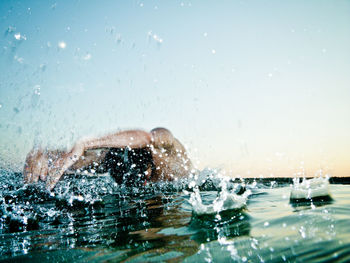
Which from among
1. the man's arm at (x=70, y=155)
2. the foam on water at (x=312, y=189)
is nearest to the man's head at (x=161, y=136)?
the man's arm at (x=70, y=155)

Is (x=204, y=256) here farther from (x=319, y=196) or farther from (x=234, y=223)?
(x=319, y=196)

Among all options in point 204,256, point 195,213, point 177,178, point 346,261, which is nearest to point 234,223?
point 195,213

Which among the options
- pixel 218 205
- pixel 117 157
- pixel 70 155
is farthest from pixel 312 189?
pixel 117 157

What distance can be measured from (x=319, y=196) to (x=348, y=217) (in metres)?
1.40

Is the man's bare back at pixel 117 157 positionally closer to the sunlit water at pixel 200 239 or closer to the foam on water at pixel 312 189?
the sunlit water at pixel 200 239

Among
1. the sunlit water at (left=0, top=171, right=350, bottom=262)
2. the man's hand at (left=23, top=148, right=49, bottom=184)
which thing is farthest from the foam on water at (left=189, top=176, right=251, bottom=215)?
the man's hand at (left=23, top=148, right=49, bottom=184)

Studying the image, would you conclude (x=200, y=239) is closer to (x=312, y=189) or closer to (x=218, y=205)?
(x=218, y=205)

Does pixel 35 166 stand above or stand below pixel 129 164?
above

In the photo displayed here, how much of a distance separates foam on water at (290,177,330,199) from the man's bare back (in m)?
5.24

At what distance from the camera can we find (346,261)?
1.00 m

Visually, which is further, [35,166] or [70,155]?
[70,155]

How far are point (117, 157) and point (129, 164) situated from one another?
0.63 metres

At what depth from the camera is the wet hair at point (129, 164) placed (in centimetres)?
799

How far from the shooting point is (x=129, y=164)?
8539 mm
